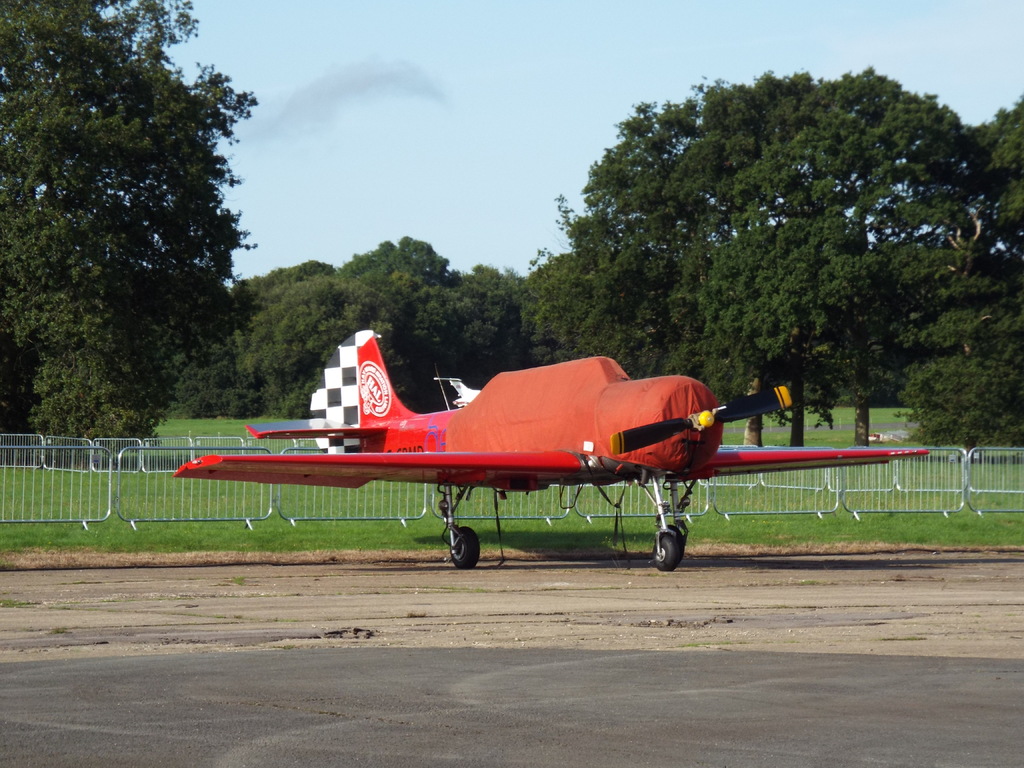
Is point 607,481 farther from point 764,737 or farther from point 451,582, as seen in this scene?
point 764,737

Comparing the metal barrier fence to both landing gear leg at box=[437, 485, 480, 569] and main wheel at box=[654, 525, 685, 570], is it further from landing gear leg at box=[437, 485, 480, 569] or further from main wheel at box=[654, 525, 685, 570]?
landing gear leg at box=[437, 485, 480, 569]

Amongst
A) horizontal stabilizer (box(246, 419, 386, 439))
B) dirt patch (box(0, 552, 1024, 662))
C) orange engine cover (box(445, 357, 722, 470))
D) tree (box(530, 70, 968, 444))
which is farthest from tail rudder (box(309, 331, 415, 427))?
tree (box(530, 70, 968, 444))

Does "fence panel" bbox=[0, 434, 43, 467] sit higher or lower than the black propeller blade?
lower

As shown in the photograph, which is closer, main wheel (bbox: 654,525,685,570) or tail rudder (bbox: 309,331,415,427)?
main wheel (bbox: 654,525,685,570)

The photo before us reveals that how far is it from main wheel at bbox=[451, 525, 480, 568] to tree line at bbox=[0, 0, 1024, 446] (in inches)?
676

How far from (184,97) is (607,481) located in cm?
2375

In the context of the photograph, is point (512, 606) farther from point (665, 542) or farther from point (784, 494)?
point (784, 494)

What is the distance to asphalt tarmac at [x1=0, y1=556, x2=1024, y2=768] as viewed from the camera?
4969 millimetres

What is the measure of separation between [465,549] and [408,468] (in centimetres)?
172

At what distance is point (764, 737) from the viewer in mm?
A: 5156

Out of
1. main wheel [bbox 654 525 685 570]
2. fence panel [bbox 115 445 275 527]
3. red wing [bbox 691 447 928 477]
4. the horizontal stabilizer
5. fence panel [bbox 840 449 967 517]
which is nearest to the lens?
main wheel [bbox 654 525 685 570]

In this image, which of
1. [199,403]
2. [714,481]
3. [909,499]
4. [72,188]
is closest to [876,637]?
[714,481]

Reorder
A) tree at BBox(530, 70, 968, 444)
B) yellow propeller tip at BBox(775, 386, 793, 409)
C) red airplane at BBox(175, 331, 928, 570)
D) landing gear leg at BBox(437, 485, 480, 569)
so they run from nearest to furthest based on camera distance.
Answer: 1. red airplane at BBox(175, 331, 928, 570)
2. yellow propeller tip at BBox(775, 386, 793, 409)
3. landing gear leg at BBox(437, 485, 480, 569)
4. tree at BBox(530, 70, 968, 444)

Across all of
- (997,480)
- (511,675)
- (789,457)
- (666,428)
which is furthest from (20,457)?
(997,480)
